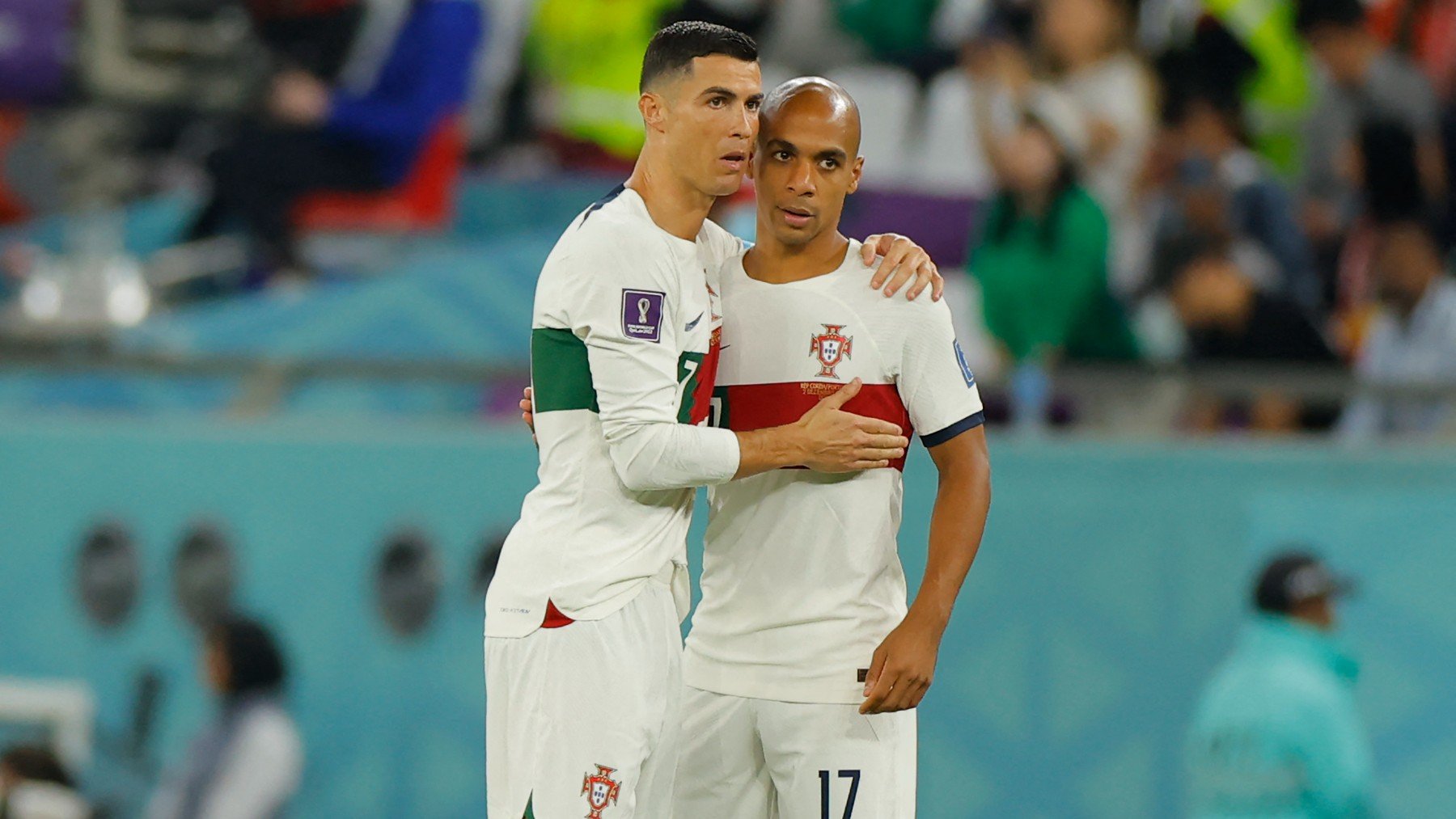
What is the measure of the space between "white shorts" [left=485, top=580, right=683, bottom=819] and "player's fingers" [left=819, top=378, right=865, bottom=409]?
1.56ft

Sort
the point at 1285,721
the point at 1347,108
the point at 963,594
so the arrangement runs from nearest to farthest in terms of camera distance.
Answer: the point at 1285,721
the point at 963,594
the point at 1347,108

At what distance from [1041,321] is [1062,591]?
3.35 feet

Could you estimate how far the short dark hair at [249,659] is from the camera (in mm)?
6836

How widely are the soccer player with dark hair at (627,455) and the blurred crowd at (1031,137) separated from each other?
3167 millimetres

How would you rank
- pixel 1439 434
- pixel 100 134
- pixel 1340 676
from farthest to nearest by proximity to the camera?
pixel 100 134 < pixel 1439 434 < pixel 1340 676

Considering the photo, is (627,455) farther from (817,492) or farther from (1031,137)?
(1031,137)

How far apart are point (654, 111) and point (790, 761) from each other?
4.18ft

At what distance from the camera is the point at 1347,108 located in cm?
721

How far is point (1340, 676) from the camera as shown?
536cm

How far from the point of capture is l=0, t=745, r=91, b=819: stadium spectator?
275 inches

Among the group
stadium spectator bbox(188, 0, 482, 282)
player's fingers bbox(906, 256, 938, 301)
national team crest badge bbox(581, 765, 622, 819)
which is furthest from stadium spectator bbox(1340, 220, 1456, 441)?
stadium spectator bbox(188, 0, 482, 282)

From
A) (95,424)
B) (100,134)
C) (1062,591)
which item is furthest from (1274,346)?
(100,134)

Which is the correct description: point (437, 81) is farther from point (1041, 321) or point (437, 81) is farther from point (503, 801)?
point (503, 801)

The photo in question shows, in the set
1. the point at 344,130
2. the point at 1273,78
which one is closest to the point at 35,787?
the point at 344,130
